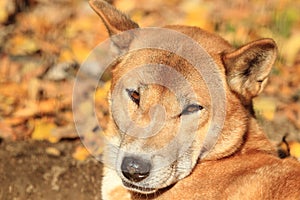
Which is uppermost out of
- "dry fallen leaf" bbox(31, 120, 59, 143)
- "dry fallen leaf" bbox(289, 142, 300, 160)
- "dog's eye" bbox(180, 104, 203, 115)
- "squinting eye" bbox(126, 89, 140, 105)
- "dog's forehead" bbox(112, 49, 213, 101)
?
"dog's forehead" bbox(112, 49, 213, 101)

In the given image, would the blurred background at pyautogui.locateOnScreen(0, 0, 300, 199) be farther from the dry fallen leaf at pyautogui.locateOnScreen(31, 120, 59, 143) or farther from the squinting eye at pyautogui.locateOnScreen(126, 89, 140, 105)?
the squinting eye at pyautogui.locateOnScreen(126, 89, 140, 105)

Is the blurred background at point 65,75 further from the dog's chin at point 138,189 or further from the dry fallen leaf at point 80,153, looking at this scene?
the dog's chin at point 138,189

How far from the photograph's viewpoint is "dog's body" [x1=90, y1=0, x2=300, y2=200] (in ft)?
15.6

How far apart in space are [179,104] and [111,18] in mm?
920

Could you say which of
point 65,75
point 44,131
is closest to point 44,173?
point 44,131

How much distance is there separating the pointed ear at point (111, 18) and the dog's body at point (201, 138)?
15mm

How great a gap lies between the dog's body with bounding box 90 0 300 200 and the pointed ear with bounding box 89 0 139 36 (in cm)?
2

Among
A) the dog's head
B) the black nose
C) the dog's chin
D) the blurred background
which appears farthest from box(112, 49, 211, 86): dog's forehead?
the blurred background

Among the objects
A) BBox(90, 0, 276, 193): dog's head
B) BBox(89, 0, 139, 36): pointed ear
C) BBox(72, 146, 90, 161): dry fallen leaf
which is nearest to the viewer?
BBox(90, 0, 276, 193): dog's head

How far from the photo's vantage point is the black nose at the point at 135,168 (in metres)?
4.67

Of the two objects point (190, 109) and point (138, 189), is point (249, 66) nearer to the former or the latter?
point (190, 109)

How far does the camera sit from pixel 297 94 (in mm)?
7441

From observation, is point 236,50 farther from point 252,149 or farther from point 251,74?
point 252,149

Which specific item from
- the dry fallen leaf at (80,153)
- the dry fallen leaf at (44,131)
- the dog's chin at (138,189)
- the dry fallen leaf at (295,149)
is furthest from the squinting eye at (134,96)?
the dry fallen leaf at (295,149)
